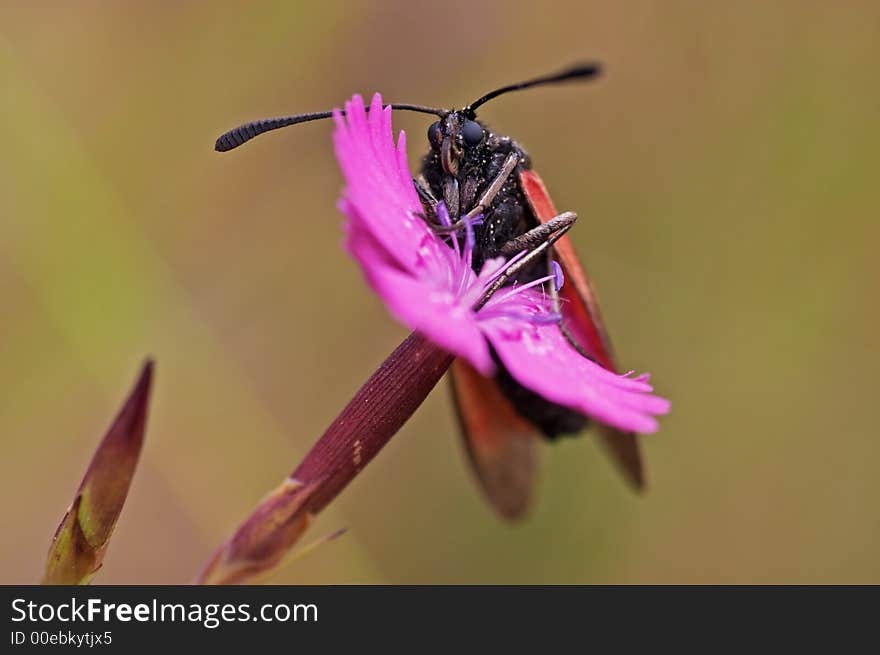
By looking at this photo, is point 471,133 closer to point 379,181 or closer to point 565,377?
point 379,181

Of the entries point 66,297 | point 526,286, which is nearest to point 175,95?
point 66,297

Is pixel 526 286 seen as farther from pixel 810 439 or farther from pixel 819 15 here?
pixel 819 15

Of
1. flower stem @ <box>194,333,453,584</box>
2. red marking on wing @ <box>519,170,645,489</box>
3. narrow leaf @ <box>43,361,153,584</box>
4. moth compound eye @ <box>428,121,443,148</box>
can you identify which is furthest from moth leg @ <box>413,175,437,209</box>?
narrow leaf @ <box>43,361,153,584</box>

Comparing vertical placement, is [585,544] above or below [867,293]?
below

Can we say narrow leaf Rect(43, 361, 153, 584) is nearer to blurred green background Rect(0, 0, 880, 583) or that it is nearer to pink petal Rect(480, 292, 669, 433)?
pink petal Rect(480, 292, 669, 433)

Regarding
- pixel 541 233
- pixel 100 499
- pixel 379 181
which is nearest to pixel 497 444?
pixel 541 233

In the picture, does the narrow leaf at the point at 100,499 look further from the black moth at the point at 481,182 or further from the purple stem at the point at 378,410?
the black moth at the point at 481,182
